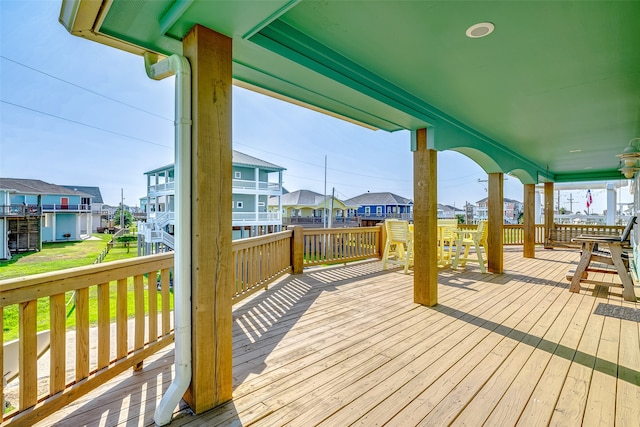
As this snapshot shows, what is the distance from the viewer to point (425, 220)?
3.67 metres


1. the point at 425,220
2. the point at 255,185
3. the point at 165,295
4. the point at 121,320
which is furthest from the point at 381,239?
the point at 255,185

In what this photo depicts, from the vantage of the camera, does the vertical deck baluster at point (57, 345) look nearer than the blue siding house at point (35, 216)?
Yes

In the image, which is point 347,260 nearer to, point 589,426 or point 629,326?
point 629,326

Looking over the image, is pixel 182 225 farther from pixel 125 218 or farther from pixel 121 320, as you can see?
pixel 125 218

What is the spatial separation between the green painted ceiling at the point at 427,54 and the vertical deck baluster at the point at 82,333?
62.3 inches

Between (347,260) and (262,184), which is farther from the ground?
(262,184)

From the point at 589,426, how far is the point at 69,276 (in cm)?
294

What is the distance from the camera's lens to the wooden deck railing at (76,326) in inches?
56.2

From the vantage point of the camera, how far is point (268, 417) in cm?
164

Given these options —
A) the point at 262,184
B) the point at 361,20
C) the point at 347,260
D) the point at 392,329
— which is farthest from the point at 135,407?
the point at 262,184

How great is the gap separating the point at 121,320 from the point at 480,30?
10.5 ft

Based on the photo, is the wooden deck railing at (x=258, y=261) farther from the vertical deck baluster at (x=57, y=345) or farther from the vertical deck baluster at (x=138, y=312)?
the vertical deck baluster at (x=57, y=345)

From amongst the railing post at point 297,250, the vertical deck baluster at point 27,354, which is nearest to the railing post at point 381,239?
the railing post at point 297,250

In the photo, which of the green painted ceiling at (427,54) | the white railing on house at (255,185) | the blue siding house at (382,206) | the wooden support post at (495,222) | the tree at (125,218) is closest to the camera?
the green painted ceiling at (427,54)
